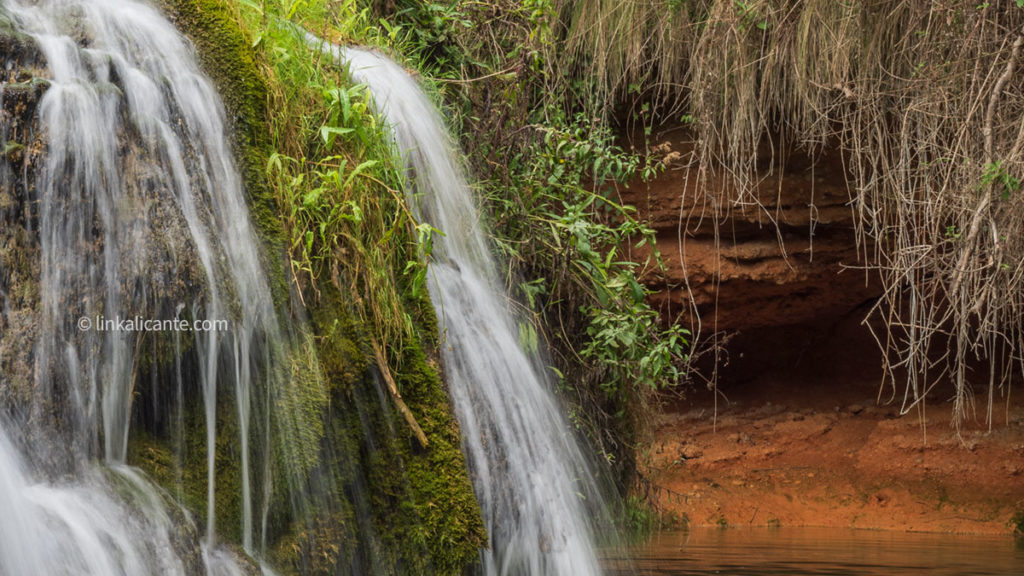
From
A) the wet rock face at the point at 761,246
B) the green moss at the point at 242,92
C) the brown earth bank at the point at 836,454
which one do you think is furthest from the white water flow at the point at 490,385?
the brown earth bank at the point at 836,454

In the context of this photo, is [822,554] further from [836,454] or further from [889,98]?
[836,454]

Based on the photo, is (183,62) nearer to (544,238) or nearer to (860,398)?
(544,238)

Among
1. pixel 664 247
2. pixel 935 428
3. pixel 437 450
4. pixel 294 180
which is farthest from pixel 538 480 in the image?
pixel 935 428

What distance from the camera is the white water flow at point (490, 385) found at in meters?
3.07

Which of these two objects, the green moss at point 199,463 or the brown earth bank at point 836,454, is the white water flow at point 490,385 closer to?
the green moss at point 199,463

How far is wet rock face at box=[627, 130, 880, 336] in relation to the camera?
746 centimetres

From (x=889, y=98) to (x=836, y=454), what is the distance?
13.5ft

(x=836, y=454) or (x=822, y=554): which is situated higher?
(x=822, y=554)

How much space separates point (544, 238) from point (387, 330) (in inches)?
62.5

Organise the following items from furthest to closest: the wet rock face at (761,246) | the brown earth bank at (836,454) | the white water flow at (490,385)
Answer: the brown earth bank at (836,454)
the wet rock face at (761,246)
the white water flow at (490,385)

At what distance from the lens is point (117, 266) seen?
252cm

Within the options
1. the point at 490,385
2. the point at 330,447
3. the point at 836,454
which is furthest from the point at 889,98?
the point at 330,447

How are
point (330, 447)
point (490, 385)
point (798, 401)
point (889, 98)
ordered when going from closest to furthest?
point (330, 447) → point (490, 385) → point (889, 98) → point (798, 401)

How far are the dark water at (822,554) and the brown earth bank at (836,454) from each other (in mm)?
592
